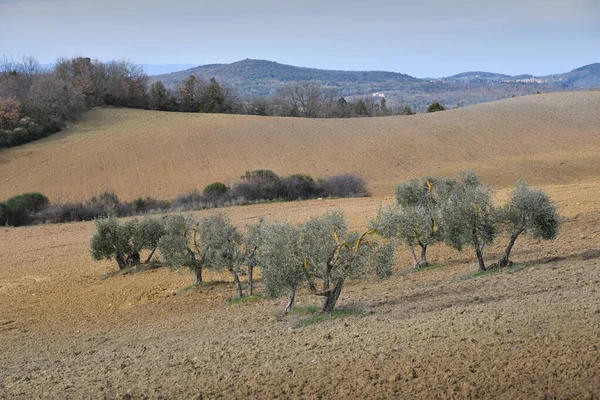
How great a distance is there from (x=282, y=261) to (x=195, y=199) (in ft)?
95.3

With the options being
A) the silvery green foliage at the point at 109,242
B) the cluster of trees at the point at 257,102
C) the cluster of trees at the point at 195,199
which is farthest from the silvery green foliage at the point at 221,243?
the cluster of trees at the point at 257,102

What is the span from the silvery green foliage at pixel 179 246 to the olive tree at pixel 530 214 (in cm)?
897

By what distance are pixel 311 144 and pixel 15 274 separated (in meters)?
40.8

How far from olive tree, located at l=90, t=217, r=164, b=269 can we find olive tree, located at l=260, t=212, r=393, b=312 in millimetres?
10231

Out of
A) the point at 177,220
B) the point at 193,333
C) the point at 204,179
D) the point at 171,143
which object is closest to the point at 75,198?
the point at 204,179

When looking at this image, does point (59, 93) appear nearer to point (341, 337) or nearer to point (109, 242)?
point (109, 242)

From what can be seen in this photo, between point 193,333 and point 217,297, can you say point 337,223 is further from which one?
point 217,297

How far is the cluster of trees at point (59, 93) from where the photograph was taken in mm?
63281

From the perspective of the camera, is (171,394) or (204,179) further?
(204,179)

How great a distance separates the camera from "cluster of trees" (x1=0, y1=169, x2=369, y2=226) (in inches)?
1518

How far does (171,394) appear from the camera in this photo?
30.5ft

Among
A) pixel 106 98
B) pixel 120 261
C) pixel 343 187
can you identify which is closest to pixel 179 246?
pixel 120 261

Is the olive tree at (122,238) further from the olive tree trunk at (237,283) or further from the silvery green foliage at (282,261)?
the silvery green foliage at (282,261)

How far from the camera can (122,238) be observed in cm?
2333
